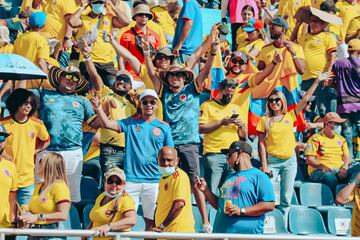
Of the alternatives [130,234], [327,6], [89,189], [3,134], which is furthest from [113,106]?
[327,6]

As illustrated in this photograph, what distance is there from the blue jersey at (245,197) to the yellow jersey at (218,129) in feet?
7.02

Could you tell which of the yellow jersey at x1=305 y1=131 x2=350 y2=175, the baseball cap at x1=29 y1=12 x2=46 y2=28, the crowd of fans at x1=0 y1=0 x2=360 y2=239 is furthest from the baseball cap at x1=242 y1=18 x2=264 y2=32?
the baseball cap at x1=29 y1=12 x2=46 y2=28

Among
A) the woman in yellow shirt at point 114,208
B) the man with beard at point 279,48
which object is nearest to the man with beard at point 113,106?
the woman in yellow shirt at point 114,208

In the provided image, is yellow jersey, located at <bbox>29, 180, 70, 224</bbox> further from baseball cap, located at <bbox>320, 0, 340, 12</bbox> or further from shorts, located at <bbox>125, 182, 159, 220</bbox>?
baseball cap, located at <bbox>320, 0, 340, 12</bbox>

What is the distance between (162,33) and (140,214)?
12.6 feet

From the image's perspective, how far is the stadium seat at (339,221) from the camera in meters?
15.3

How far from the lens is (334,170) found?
52.7 feet

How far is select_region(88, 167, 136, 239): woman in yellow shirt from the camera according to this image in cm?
1196

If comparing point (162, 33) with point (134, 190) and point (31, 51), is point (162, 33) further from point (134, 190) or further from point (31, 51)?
point (134, 190)

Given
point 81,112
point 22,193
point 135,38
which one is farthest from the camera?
point 135,38

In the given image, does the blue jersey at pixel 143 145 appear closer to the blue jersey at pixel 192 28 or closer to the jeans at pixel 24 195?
the jeans at pixel 24 195

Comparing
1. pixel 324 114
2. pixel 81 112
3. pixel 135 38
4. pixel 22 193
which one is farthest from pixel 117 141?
pixel 324 114

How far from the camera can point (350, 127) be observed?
55.6ft

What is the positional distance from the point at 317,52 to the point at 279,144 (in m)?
2.77
